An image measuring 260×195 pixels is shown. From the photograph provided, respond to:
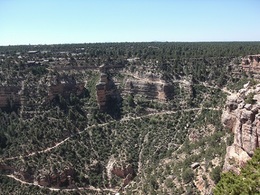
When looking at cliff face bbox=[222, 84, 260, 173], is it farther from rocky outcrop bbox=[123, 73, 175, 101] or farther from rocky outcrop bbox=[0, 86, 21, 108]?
rocky outcrop bbox=[0, 86, 21, 108]

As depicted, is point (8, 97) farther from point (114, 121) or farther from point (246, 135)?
point (246, 135)

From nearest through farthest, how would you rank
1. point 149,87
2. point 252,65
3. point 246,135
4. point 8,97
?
point 246,135, point 252,65, point 8,97, point 149,87

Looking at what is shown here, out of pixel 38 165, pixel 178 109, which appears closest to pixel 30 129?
pixel 38 165

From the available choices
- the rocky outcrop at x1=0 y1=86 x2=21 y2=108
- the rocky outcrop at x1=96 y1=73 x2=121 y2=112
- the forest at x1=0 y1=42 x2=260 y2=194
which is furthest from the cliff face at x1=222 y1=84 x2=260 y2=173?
the rocky outcrop at x1=0 y1=86 x2=21 y2=108

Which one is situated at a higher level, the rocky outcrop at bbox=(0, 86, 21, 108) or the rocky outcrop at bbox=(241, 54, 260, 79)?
the rocky outcrop at bbox=(241, 54, 260, 79)

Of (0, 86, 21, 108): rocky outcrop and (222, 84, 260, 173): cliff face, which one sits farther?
(0, 86, 21, 108): rocky outcrop

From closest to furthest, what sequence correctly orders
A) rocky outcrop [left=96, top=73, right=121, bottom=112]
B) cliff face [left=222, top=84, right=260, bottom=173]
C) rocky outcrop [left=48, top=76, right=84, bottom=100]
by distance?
cliff face [left=222, top=84, right=260, bottom=173]
rocky outcrop [left=48, top=76, right=84, bottom=100]
rocky outcrop [left=96, top=73, right=121, bottom=112]

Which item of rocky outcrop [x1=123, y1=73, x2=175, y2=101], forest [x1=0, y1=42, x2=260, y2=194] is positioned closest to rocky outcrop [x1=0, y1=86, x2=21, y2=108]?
forest [x1=0, y1=42, x2=260, y2=194]

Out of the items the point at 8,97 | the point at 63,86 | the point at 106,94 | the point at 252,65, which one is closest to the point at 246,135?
the point at 252,65

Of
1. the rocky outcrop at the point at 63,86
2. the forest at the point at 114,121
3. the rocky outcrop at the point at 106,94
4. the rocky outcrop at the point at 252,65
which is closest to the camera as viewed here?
the forest at the point at 114,121

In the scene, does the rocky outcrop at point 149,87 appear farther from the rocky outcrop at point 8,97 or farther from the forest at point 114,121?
the rocky outcrop at point 8,97

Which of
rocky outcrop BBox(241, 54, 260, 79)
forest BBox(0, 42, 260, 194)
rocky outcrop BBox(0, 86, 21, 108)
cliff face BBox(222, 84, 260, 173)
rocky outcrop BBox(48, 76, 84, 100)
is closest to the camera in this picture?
cliff face BBox(222, 84, 260, 173)

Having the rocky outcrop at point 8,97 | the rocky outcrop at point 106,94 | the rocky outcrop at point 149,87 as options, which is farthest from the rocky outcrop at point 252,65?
the rocky outcrop at point 8,97
